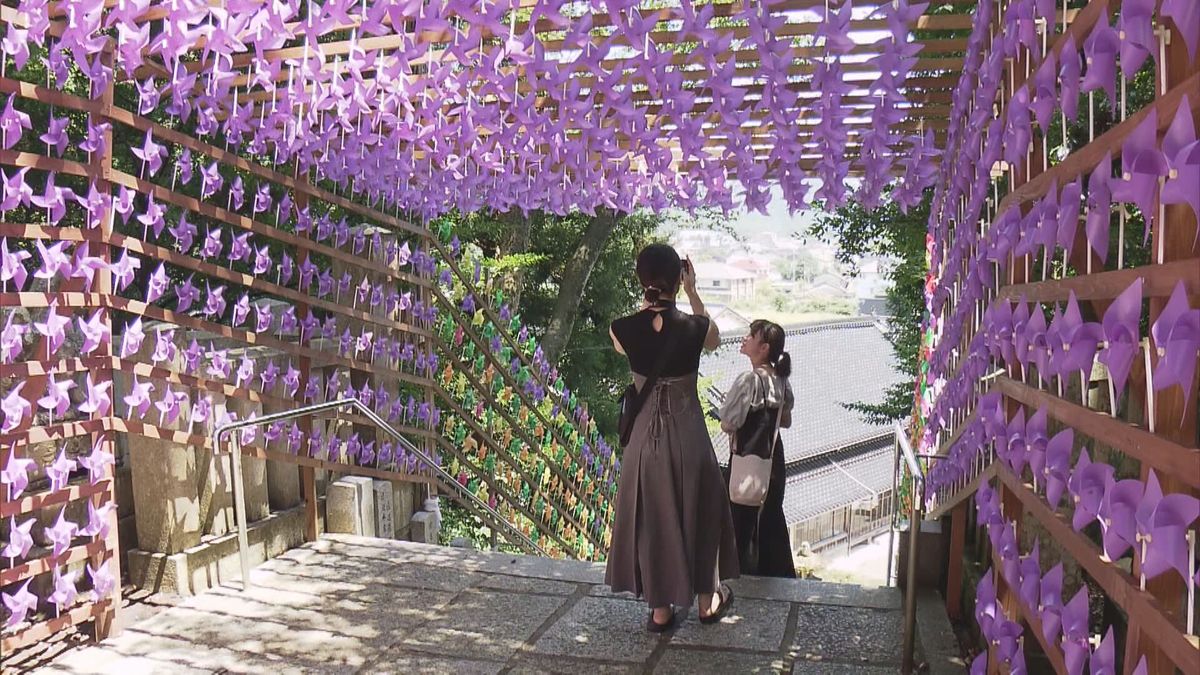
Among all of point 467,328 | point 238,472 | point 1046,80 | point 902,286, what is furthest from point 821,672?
point 902,286

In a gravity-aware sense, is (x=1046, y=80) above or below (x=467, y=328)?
above

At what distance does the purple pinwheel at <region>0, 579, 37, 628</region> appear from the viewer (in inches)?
123

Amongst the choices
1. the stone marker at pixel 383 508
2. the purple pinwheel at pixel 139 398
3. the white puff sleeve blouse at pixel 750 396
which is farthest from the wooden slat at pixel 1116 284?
the stone marker at pixel 383 508

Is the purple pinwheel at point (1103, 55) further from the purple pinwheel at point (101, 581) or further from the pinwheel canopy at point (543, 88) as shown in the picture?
the purple pinwheel at point (101, 581)

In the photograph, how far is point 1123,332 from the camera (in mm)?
1297

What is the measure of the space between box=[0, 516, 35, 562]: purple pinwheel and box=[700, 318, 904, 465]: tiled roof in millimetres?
20957

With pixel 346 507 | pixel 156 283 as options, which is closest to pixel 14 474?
pixel 156 283

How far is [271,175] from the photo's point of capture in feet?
15.0

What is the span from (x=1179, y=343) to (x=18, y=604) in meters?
3.44

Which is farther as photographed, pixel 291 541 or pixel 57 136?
pixel 291 541

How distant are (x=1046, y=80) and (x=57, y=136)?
3182 mm

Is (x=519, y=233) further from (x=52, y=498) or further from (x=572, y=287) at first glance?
(x=52, y=498)

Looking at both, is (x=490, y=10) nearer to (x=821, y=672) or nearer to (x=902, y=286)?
(x=821, y=672)

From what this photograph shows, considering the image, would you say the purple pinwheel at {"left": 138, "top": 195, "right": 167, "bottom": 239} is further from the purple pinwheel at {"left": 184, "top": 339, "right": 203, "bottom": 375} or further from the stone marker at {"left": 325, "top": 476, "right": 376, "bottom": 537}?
the stone marker at {"left": 325, "top": 476, "right": 376, "bottom": 537}
